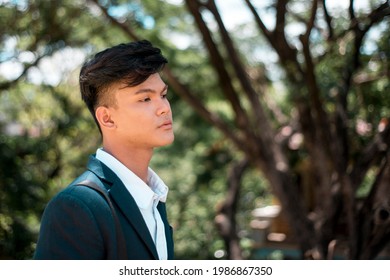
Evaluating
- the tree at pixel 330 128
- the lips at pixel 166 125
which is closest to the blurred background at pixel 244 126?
the tree at pixel 330 128

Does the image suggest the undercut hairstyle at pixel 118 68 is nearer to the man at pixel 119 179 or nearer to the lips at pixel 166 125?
the man at pixel 119 179

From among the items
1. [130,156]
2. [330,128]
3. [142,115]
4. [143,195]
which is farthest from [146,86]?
[330,128]

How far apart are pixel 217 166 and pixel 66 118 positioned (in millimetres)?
3296

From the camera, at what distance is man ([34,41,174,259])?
153 centimetres

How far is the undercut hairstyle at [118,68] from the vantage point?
1.72 m

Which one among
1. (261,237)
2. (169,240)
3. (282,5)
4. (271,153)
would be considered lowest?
(261,237)

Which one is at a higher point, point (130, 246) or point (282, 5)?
point (282, 5)

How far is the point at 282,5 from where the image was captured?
5.59 m

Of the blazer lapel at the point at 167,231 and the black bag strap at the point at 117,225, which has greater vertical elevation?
the black bag strap at the point at 117,225

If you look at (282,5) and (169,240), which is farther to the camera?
(282,5)

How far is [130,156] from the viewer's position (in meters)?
1.79

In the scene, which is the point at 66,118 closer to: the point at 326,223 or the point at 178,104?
the point at 178,104

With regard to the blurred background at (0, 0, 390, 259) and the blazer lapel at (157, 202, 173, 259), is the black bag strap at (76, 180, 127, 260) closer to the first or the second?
the blazer lapel at (157, 202, 173, 259)

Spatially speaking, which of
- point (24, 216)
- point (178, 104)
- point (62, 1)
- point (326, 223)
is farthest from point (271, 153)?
point (178, 104)
